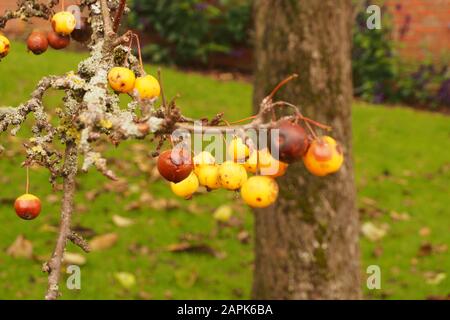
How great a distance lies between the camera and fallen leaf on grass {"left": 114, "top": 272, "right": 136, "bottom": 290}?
407cm

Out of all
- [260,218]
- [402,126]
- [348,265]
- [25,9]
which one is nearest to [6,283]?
[260,218]

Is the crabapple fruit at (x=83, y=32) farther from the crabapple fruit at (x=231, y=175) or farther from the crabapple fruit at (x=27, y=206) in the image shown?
the crabapple fruit at (x=231, y=175)

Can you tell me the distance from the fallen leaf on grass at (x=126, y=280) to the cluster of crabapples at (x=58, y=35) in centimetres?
270

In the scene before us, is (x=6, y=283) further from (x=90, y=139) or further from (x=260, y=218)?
(x=90, y=139)

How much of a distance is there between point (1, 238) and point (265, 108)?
390 centimetres

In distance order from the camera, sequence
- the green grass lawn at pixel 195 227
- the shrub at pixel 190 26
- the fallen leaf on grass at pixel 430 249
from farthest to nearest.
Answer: the shrub at pixel 190 26 → the fallen leaf on grass at pixel 430 249 → the green grass lawn at pixel 195 227

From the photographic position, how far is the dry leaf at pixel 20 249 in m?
4.34

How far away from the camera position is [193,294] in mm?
4039

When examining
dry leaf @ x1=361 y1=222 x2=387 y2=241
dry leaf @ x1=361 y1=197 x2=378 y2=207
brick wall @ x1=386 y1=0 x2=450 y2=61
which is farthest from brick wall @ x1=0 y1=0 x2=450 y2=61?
dry leaf @ x1=361 y1=222 x2=387 y2=241

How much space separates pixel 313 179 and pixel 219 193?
2246mm

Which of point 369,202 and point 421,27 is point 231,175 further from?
point 421,27

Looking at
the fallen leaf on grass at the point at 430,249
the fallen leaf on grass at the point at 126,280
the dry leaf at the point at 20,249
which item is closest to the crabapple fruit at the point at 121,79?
the fallen leaf on grass at the point at 126,280

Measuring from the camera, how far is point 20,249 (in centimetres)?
437

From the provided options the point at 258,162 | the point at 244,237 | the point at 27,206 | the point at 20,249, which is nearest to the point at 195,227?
the point at 244,237
